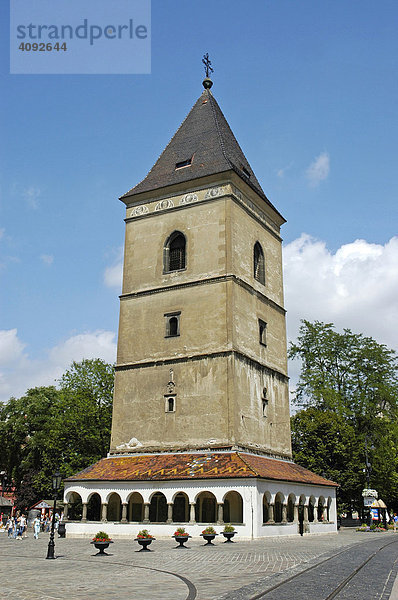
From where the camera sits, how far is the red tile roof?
88.5ft

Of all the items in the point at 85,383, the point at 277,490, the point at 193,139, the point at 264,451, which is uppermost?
the point at 193,139

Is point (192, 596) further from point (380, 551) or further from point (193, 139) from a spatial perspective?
point (193, 139)

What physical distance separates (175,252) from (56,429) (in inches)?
787

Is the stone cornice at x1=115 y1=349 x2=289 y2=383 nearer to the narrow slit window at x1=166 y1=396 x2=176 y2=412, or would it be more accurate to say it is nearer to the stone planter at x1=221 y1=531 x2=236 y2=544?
the narrow slit window at x1=166 y1=396 x2=176 y2=412

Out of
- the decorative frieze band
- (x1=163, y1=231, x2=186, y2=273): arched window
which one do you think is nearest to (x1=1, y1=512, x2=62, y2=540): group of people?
(x1=163, y1=231, x2=186, y2=273): arched window

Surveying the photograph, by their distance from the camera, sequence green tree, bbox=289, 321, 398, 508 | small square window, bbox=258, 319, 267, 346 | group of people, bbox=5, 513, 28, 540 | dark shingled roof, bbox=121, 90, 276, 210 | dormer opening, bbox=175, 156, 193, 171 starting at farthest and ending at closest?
green tree, bbox=289, 321, 398, 508, dormer opening, bbox=175, 156, 193, 171, dark shingled roof, bbox=121, 90, 276, 210, small square window, bbox=258, 319, 267, 346, group of people, bbox=5, 513, 28, 540

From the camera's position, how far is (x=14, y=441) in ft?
174

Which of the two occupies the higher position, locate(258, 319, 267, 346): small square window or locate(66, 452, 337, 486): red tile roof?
locate(258, 319, 267, 346): small square window

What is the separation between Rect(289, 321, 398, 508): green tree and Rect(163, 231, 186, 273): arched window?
1782 centimetres

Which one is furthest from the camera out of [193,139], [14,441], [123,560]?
[14,441]

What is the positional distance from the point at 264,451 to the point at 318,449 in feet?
44.6

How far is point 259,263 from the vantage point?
37.4 metres

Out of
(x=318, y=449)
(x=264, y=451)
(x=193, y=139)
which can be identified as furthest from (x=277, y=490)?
(x=193, y=139)

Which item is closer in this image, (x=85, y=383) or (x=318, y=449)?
(x=318, y=449)
